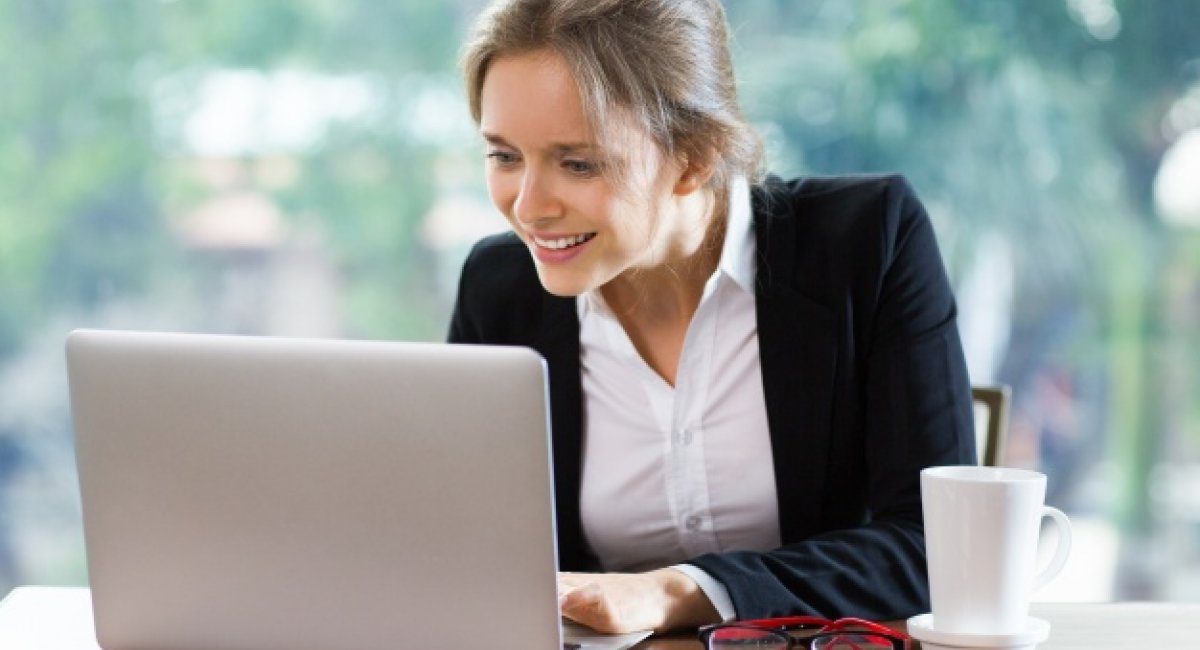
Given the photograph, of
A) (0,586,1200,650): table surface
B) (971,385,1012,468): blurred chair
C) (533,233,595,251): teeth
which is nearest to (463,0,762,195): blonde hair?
(533,233,595,251): teeth

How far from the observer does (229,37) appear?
3.05 metres

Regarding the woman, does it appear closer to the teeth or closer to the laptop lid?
the teeth

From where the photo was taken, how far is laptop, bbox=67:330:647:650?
110 centimetres

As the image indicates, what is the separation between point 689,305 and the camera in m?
1.82

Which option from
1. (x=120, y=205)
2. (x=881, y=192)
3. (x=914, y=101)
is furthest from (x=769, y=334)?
(x=120, y=205)

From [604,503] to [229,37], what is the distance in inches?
65.9

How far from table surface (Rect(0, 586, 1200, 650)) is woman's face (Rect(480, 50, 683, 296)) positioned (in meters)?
0.46

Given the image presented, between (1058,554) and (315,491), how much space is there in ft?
2.03

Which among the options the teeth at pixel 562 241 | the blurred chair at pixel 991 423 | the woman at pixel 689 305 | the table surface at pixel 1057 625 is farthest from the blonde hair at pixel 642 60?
the table surface at pixel 1057 625

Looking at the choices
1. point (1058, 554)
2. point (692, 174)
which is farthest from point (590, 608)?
point (692, 174)

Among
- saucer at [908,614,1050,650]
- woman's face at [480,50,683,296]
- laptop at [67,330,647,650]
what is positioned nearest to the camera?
laptop at [67,330,647,650]

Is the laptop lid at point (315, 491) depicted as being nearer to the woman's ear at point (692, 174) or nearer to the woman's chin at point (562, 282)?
the woman's chin at point (562, 282)

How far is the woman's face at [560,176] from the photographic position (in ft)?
5.11

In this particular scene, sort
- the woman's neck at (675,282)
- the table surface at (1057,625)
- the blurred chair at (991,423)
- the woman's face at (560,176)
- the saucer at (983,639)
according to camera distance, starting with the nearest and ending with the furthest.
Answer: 1. the saucer at (983,639)
2. the table surface at (1057,625)
3. the woman's face at (560,176)
4. the woman's neck at (675,282)
5. the blurred chair at (991,423)
